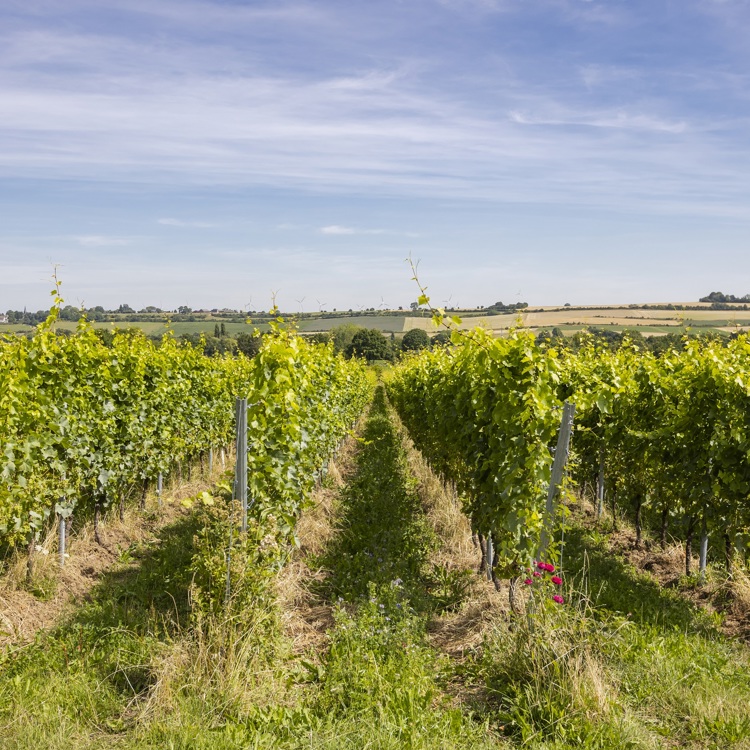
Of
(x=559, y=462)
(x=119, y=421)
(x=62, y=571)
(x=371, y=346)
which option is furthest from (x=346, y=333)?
(x=559, y=462)

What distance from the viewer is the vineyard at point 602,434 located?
5.38 meters

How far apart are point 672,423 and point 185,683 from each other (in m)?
6.01

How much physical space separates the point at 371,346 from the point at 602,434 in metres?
64.4

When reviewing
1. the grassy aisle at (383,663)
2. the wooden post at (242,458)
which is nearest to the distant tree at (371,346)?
the grassy aisle at (383,663)

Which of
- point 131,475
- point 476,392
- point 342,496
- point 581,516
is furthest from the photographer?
point 342,496

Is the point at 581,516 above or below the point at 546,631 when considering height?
below

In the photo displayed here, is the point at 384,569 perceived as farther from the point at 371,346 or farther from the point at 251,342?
the point at 371,346

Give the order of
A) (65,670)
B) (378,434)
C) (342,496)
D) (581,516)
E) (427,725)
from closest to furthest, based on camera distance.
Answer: (427,725)
(65,670)
(581,516)
(342,496)
(378,434)

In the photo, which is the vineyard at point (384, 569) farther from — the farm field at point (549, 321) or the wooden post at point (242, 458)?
the farm field at point (549, 321)

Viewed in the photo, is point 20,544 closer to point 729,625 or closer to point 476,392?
point 476,392

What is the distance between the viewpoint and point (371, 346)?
73750 millimetres

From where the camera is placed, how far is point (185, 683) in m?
4.12

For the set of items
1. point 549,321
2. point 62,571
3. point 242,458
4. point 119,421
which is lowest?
point 62,571

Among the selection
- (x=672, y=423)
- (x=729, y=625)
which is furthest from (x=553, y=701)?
(x=672, y=423)
